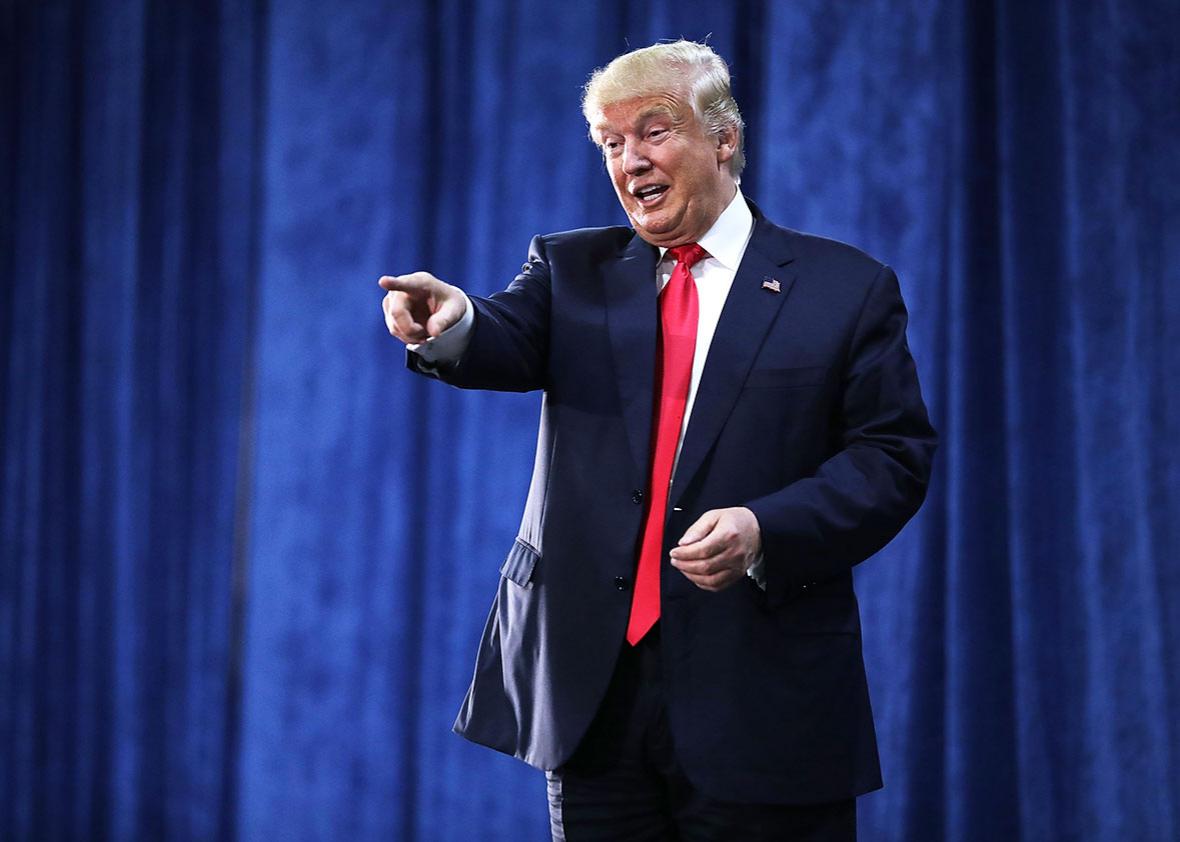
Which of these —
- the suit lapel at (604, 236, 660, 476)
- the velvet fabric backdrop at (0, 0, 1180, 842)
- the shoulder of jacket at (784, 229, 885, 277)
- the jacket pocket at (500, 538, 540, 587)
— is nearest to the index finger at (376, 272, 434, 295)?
the suit lapel at (604, 236, 660, 476)

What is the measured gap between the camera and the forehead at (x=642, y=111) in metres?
1.53

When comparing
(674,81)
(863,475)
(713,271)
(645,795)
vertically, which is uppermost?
(674,81)

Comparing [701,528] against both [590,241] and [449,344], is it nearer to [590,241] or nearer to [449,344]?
[449,344]

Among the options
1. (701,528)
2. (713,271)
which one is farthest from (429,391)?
(701,528)

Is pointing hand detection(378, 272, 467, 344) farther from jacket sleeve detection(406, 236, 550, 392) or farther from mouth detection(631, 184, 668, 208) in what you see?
mouth detection(631, 184, 668, 208)

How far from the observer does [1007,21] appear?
2760mm

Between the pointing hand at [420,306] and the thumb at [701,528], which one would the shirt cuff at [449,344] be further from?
the thumb at [701,528]

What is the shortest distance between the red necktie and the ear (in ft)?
0.43

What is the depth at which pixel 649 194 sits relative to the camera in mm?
1549

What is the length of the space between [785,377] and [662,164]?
0.30 meters

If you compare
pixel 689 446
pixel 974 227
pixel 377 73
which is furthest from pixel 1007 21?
pixel 689 446

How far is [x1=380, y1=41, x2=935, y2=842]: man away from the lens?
1415mm

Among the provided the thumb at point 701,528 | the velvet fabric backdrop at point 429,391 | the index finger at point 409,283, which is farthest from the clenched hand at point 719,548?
the velvet fabric backdrop at point 429,391

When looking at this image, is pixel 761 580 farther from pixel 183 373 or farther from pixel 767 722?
pixel 183 373
